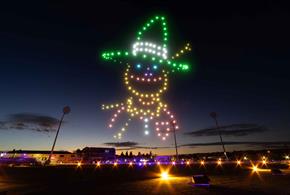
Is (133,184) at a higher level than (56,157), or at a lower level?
lower

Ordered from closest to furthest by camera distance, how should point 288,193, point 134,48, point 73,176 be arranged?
point 134,48 < point 288,193 < point 73,176

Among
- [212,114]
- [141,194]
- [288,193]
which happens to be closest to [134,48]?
[141,194]

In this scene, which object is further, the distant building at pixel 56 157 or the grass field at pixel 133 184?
the distant building at pixel 56 157

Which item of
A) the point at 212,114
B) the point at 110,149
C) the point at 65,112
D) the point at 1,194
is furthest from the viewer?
the point at 110,149

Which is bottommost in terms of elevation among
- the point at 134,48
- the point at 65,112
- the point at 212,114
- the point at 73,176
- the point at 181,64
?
the point at 73,176

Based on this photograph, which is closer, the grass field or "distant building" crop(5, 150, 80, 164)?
the grass field

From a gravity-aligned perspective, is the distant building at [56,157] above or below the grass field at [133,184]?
above

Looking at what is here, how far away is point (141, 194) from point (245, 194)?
6.62 metres

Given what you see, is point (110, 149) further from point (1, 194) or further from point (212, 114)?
point (1, 194)

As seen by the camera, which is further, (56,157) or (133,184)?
(56,157)

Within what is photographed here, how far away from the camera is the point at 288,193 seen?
1501 centimetres

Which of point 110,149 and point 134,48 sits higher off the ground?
point 110,149

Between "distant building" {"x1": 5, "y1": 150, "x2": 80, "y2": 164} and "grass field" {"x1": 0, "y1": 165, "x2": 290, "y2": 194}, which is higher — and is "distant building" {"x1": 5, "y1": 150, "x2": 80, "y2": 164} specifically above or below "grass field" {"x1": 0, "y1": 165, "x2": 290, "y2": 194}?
above

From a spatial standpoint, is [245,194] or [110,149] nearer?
[245,194]
